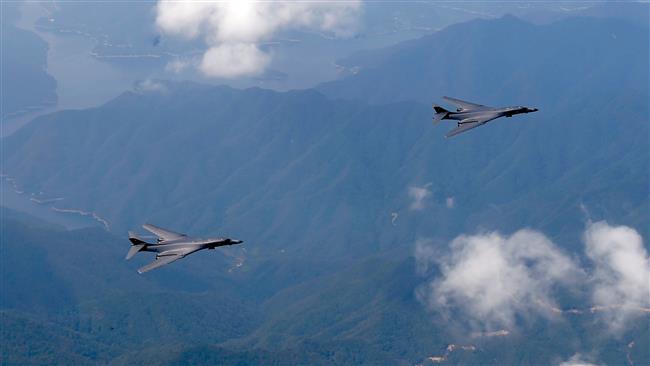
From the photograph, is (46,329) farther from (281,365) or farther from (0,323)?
(281,365)

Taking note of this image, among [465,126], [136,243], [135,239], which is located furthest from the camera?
[136,243]

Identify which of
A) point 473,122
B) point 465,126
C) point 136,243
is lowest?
point 136,243

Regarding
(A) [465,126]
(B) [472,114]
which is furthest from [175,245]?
(B) [472,114]

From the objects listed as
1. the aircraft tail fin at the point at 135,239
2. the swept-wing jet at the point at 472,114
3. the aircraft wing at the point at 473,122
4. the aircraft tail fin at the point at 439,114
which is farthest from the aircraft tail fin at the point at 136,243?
the aircraft wing at the point at 473,122

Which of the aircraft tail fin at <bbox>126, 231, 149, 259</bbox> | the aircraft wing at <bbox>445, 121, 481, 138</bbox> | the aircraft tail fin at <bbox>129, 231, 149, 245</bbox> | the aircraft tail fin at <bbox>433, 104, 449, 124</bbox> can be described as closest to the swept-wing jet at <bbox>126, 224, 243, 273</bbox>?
the aircraft tail fin at <bbox>126, 231, 149, 259</bbox>

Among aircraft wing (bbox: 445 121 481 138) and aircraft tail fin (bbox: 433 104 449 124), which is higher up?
aircraft tail fin (bbox: 433 104 449 124)

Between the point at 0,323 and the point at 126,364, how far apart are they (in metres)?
35.0

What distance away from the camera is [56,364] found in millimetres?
177000

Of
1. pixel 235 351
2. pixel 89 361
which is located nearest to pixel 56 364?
pixel 89 361

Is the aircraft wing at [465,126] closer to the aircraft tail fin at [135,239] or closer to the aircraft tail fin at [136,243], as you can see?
the aircraft tail fin at [136,243]

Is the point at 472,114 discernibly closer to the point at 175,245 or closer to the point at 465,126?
the point at 465,126

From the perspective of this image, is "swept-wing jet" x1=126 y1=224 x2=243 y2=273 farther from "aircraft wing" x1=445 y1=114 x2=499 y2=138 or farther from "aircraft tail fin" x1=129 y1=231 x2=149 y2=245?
"aircraft wing" x1=445 y1=114 x2=499 y2=138

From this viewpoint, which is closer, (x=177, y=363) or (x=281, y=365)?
(x=177, y=363)

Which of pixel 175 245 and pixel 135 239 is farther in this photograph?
pixel 135 239
